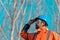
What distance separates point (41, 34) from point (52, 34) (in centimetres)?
12

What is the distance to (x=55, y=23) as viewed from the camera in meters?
8.28

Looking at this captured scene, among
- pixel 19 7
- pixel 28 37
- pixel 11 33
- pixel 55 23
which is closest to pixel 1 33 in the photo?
pixel 11 33

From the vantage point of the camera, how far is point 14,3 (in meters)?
7.86

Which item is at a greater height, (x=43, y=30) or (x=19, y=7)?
(x=19, y=7)

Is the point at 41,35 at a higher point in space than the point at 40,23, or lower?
lower

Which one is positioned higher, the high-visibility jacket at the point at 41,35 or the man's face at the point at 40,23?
the man's face at the point at 40,23

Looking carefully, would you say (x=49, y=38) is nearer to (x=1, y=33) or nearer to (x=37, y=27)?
(x=37, y=27)

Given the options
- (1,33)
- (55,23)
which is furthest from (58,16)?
(1,33)

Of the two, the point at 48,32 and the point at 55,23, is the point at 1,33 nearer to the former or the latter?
the point at 55,23

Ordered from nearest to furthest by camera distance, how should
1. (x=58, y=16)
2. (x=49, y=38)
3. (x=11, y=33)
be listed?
1. (x=49, y=38)
2. (x=11, y=33)
3. (x=58, y=16)

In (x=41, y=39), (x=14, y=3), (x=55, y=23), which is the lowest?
(x=41, y=39)

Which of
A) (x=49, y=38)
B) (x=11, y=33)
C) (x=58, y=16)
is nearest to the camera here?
(x=49, y=38)

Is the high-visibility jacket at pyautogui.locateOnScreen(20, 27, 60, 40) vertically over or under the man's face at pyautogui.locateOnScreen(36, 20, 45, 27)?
under

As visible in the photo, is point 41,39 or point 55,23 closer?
point 41,39
